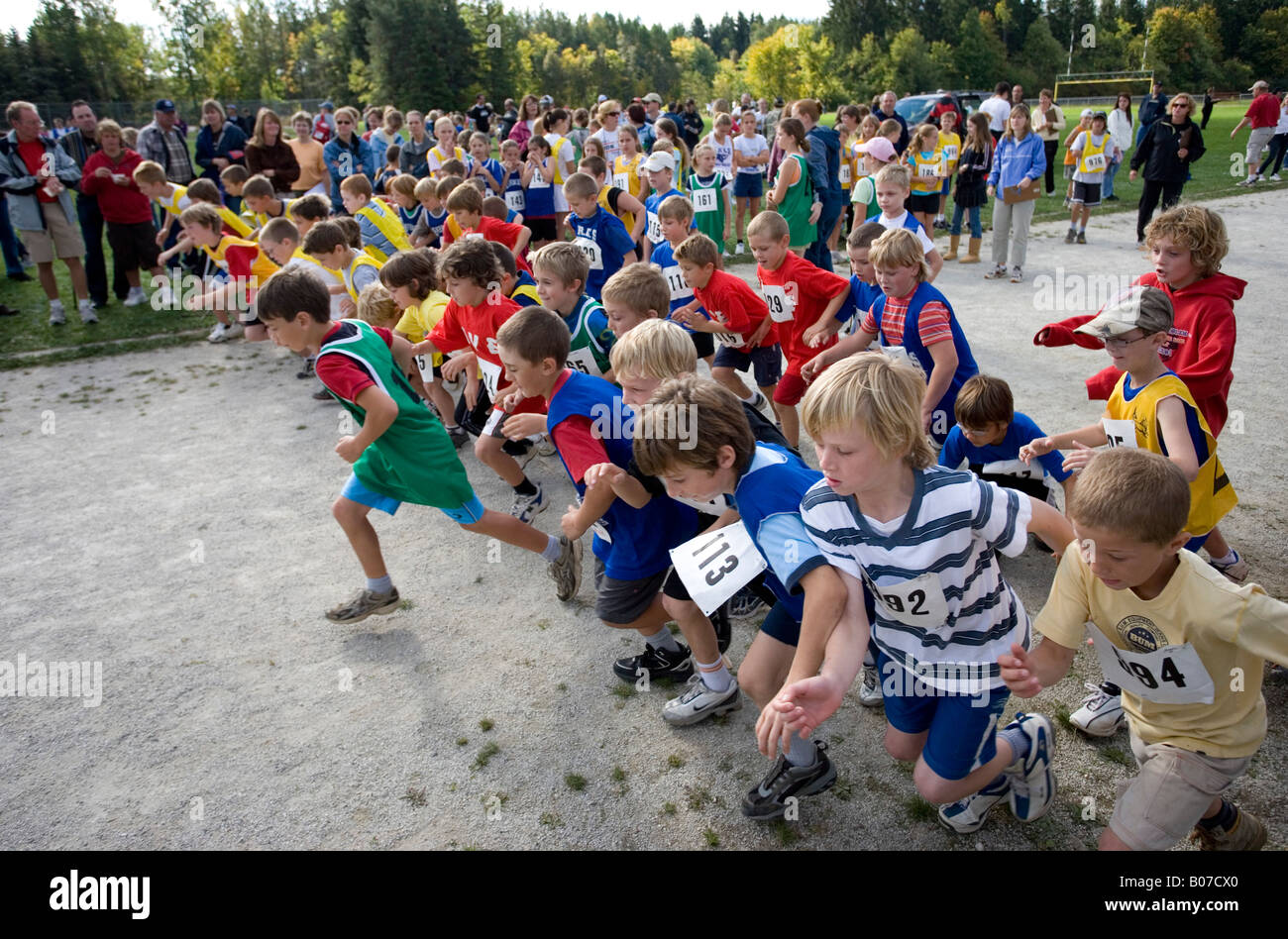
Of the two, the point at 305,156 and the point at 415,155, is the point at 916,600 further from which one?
the point at 415,155

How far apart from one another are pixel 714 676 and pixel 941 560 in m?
1.45

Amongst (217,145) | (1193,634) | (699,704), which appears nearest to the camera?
(1193,634)

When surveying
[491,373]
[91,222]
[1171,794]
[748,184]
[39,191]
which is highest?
[748,184]

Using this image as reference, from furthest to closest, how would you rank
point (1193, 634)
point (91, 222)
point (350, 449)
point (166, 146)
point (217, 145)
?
point (217, 145) → point (166, 146) → point (91, 222) → point (350, 449) → point (1193, 634)

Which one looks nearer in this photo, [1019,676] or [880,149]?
[1019,676]

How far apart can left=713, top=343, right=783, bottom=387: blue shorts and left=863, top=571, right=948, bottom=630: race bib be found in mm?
3386

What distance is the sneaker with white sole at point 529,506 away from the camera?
5.32m

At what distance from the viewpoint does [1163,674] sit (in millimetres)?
2240

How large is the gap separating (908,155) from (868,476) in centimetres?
996

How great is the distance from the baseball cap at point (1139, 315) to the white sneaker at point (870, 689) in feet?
5.51

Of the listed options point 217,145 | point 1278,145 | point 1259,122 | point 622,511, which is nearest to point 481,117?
point 217,145

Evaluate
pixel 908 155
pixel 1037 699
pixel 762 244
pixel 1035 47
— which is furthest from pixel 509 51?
pixel 1037 699
